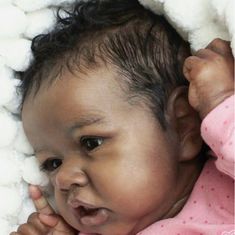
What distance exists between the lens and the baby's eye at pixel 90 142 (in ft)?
3.96

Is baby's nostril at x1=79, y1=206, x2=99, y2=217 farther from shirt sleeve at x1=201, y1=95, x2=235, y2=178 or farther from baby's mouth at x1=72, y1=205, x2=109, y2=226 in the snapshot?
shirt sleeve at x1=201, y1=95, x2=235, y2=178

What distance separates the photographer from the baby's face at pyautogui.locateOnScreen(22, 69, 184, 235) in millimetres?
1187

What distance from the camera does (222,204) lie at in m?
1.20

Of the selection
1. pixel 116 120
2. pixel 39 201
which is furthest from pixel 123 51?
pixel 39 201

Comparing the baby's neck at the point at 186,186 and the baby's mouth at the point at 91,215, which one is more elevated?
the baby's mouth at the point at 91,215

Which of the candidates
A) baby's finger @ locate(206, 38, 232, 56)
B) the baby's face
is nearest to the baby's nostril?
the baby's face

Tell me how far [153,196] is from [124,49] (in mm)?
269

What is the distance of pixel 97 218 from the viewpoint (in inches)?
48.1

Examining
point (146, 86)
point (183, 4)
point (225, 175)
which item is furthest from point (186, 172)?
point (183, 4)

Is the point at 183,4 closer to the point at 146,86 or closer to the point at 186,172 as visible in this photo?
the point at 146,86

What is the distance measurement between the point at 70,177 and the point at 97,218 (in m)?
0.09

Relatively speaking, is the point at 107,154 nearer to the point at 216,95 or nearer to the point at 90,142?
the point at 90,142

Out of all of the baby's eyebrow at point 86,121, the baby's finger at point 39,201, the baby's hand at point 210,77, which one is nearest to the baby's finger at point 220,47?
the baby's hand at point 210,77

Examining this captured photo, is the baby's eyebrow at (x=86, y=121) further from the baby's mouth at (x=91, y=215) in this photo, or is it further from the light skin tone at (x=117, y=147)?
the baby's mouth at (x=91, y=215)
